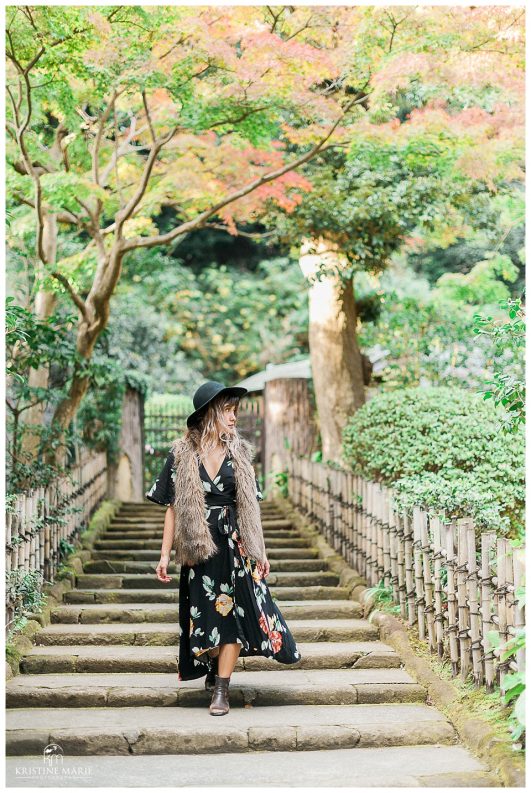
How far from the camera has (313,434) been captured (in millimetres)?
12562

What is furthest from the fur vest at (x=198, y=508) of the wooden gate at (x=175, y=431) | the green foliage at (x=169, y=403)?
the green foliage at (x=169, y=403)

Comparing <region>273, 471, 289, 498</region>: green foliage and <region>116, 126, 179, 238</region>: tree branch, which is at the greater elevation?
<region>116, 126, 179, 238</region>: tree branch

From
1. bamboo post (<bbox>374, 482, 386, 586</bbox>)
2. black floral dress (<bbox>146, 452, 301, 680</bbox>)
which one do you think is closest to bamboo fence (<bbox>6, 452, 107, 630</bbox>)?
black floral dress (<bbox>146, 452, 301, 680</bbox>)

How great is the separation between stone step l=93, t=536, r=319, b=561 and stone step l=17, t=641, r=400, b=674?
2.60 m

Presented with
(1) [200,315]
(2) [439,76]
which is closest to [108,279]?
(2) [439,76]

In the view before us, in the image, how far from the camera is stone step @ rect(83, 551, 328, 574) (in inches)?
323

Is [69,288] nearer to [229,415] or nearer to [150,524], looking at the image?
[150,524]

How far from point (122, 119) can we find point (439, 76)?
417 centimetres

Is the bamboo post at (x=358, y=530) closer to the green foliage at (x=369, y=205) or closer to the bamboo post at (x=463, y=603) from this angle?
the bamboo post at (x=463, y=603)

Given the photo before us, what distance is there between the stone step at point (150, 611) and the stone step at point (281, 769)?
2.30 m

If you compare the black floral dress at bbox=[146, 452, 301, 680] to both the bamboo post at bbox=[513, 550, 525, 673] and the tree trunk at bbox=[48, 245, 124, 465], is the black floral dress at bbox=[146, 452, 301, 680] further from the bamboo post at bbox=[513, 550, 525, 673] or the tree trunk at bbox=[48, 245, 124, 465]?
the tree trunk at bbox=[48, 245, 124, 465]

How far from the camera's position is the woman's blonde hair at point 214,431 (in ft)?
16.5

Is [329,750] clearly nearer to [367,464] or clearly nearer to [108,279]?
[367,464]

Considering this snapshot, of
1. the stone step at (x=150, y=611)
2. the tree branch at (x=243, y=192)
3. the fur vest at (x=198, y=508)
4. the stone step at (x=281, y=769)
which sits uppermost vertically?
the tree branch at (x=243, y=192)
